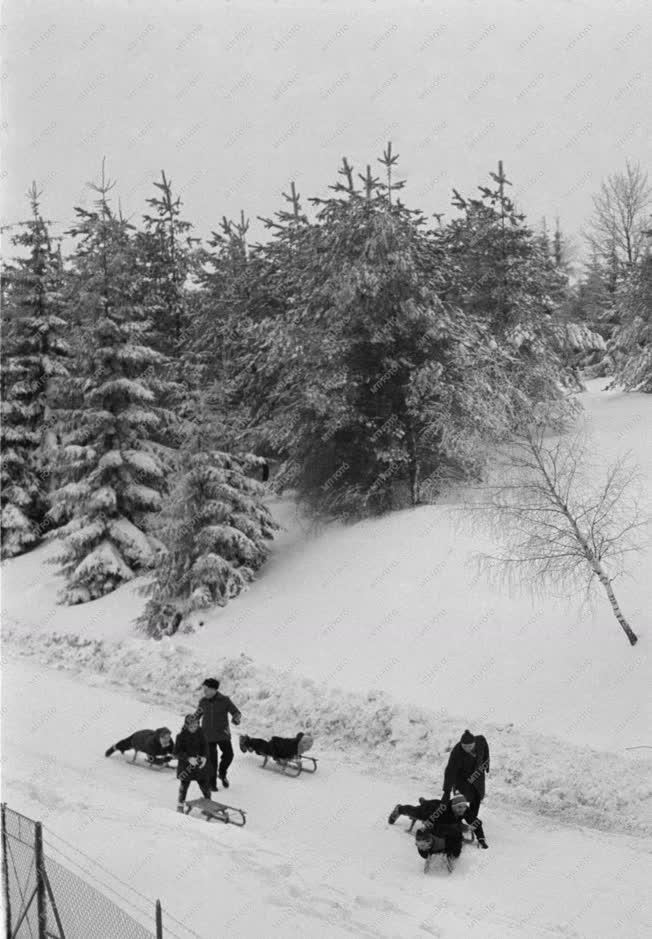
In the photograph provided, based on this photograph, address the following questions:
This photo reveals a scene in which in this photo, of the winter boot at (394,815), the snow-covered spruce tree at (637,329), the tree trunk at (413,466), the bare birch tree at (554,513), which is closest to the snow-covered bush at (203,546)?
the tree trunk at (413,466)

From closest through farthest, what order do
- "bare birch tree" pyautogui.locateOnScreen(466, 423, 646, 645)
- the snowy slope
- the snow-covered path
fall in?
the snow-covered path, the snowy slope, "bare birch tree" pyautogui.locateOnScreen(466, 423, 646, 645)

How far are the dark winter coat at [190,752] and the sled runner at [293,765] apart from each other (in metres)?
1.67

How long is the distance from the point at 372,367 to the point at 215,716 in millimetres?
13487

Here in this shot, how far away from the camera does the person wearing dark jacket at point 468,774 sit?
9922mm

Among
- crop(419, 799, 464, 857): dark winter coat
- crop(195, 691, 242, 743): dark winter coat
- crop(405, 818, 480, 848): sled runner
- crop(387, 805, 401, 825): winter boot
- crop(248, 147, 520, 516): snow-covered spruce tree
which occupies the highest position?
crop(248, 147, 520, 516): snow-covered spruce tree

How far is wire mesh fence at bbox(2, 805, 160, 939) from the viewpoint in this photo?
6.21 metres

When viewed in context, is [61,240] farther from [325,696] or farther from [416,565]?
[325,696]

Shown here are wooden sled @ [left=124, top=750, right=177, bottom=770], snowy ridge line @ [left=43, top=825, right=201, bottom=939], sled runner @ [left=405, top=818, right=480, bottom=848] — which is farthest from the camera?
wooden sled @ [left=124, top=750, right=177, bottom=770]

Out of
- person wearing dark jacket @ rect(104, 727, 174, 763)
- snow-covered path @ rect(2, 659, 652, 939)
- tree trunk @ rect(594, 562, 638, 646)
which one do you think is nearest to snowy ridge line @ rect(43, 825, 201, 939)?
snow-covered path @ rect(2, 659, 652, 939)

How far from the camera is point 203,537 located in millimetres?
21109

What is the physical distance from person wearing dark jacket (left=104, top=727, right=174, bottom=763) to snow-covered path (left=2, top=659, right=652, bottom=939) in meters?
0.28

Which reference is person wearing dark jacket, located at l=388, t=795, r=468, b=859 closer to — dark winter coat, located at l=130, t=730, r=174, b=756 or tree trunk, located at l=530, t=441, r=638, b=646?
dark winter coat, located at l=130, t=730, r=174, b=756

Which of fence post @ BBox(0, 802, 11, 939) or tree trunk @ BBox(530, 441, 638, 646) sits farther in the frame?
tree trunk @ BBox(530, 441, 638, 646)

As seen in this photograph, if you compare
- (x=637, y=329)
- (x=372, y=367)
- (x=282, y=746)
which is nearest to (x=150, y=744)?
(x=282, y=746)
